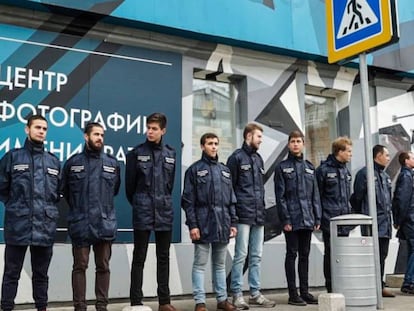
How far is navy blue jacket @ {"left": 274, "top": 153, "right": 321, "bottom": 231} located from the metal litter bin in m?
0.82

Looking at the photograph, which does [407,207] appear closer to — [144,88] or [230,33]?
[230,33]

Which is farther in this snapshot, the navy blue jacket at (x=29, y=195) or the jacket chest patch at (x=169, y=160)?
the jacket chest patch at (x=169, y=160)

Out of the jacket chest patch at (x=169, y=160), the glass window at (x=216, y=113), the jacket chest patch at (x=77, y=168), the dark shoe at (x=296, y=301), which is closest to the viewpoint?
the jacket chest patch at (x=77, y=168)

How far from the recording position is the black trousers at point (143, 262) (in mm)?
5842

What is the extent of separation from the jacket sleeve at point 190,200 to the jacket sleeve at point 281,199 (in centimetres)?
132

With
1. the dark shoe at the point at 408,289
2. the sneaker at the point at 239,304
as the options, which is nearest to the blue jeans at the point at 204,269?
the sneaker at the point at 239,304

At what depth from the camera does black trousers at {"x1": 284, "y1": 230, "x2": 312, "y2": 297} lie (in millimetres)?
6824

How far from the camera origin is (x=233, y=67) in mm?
8523

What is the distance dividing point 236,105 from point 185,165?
1495 millimetres

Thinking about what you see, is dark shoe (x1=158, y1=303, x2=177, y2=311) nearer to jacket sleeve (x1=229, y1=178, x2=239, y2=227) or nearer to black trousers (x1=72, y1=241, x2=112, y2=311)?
black trousers (x1=72, y1=241, x2=112, y2=311)

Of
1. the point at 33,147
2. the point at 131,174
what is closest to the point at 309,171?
the point at 131,174

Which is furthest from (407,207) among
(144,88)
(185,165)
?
(144,88)

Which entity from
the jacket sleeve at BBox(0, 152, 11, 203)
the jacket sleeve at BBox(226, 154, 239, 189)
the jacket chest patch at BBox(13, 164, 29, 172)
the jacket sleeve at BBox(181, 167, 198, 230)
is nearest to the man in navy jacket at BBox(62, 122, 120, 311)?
the jacket chest patch at BBox(13, 164, 29, 172)

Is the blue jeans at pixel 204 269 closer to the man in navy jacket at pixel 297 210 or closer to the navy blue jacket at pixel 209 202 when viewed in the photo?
the navy blue jacket at pixel 209 202
